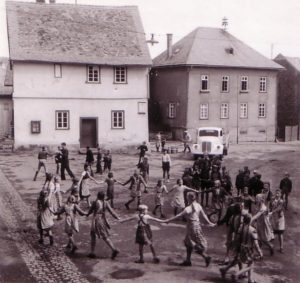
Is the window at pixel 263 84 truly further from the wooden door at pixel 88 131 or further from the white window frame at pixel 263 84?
the wooden door at pixel 88 131

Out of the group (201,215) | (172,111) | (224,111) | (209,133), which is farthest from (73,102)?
(201,215)

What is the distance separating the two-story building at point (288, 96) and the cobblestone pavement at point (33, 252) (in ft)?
131

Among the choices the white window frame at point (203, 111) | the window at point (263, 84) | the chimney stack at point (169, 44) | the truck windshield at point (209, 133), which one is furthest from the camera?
the window at point (263, 84)

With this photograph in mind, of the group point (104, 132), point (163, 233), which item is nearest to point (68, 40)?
point (104, 132)

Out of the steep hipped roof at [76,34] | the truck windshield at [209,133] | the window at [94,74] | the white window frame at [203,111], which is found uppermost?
the steep hipped roof at [76,34]

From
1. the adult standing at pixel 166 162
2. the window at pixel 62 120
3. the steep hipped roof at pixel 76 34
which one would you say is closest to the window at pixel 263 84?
the steep hipped roof at pixel 76 34

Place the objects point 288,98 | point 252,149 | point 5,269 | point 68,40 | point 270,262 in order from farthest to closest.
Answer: point 288,98 → point 252,149 → point 68,40 → point 270,262 → point 5,269

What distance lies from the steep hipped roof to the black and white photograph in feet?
0.36

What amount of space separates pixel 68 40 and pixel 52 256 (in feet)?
84.1

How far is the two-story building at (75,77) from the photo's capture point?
113 feet

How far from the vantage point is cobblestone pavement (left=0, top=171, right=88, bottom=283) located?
11250mm

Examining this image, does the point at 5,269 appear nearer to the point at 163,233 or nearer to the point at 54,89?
the point at 163,233

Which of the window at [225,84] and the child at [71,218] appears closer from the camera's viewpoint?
the child at [71,218]

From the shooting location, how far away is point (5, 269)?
11633mm
